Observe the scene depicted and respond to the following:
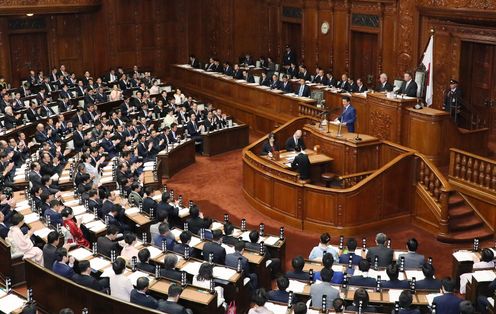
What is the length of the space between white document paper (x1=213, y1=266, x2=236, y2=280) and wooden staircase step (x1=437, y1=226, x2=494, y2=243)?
17.8 ft

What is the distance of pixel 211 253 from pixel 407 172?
232 inches

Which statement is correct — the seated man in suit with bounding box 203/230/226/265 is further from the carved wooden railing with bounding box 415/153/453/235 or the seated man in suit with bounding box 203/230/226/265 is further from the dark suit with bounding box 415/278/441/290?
the carved wooden railing with bounding box 415/153/453/235

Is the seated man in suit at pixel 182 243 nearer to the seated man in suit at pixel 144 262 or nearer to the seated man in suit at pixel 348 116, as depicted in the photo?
the seated man in suit at pixel 144 262

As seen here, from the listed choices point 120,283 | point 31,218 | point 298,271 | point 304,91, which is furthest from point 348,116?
point 120,283

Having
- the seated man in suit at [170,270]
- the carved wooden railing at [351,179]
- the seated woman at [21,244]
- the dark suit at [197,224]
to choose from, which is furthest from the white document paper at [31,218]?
the carved wooden railing at [351,179]

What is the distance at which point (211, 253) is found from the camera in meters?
9.86

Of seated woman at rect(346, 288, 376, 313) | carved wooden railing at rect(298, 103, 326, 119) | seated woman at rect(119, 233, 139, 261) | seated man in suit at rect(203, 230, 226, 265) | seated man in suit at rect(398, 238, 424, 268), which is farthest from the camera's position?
carved wooden railing at rect(298, 103, 326, 119)

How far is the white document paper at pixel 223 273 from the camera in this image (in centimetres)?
934

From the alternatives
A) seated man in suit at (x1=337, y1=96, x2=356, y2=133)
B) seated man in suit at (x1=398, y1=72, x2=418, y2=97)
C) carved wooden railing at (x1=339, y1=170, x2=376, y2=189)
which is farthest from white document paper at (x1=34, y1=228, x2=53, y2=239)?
seated man in suit at (x1=398, y1=72, x2=418, y2=97)

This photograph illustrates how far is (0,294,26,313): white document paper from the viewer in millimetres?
8271

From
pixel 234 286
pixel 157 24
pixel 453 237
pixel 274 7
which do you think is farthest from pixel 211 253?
pixel 157 24

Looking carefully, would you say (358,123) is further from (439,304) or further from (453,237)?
(439,304)

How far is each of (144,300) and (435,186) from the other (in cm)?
Answer: 756

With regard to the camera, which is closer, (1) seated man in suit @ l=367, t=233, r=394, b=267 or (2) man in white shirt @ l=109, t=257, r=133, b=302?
(2) man in white shirt @ l=109, t=257, r=133, b=302
